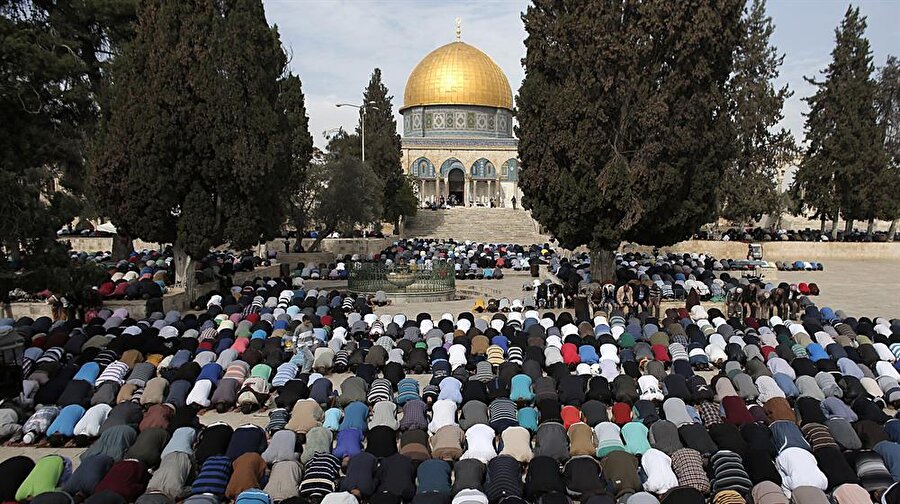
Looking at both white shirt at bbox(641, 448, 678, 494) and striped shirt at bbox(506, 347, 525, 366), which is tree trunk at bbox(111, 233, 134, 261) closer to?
striped shirt at bbox(506, 347, 525, 366)

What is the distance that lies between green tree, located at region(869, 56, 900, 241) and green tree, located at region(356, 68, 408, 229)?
23678 millimetres

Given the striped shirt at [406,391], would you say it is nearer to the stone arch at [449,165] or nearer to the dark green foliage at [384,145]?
the dark green foliage at [384,145]

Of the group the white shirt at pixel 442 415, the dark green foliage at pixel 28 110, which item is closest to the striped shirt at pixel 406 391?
the white shirt at pixel 442 415

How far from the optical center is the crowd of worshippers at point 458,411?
654 centimetres

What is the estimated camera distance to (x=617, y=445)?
7422 millimetres

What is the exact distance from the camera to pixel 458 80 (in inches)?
2259

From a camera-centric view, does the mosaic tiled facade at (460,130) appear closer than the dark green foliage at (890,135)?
No

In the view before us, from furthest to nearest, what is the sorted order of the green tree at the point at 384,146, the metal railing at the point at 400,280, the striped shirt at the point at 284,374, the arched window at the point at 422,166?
1. the arched window at the point at 422,166
2. the green tree at the point at 384,146
3. the metal railing at the point at 400,280
4. the striped shirt at the point at 284,374

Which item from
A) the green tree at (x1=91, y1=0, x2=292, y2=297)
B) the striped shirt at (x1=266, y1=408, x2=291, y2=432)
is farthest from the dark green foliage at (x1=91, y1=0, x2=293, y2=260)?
the striped shirt at (x1=266, y1=408, x2=291, y2=432)

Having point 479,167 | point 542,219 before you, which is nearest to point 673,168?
point 542,219

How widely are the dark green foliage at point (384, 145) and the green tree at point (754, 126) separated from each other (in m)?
16.9

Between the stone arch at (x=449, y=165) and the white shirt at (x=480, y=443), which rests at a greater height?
the stone arch at (x=449, y=165)

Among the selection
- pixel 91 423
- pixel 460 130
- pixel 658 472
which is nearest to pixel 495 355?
pixel 658 472

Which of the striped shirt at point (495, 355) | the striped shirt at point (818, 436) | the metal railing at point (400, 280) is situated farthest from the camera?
the metal railing at point (400, 280)
